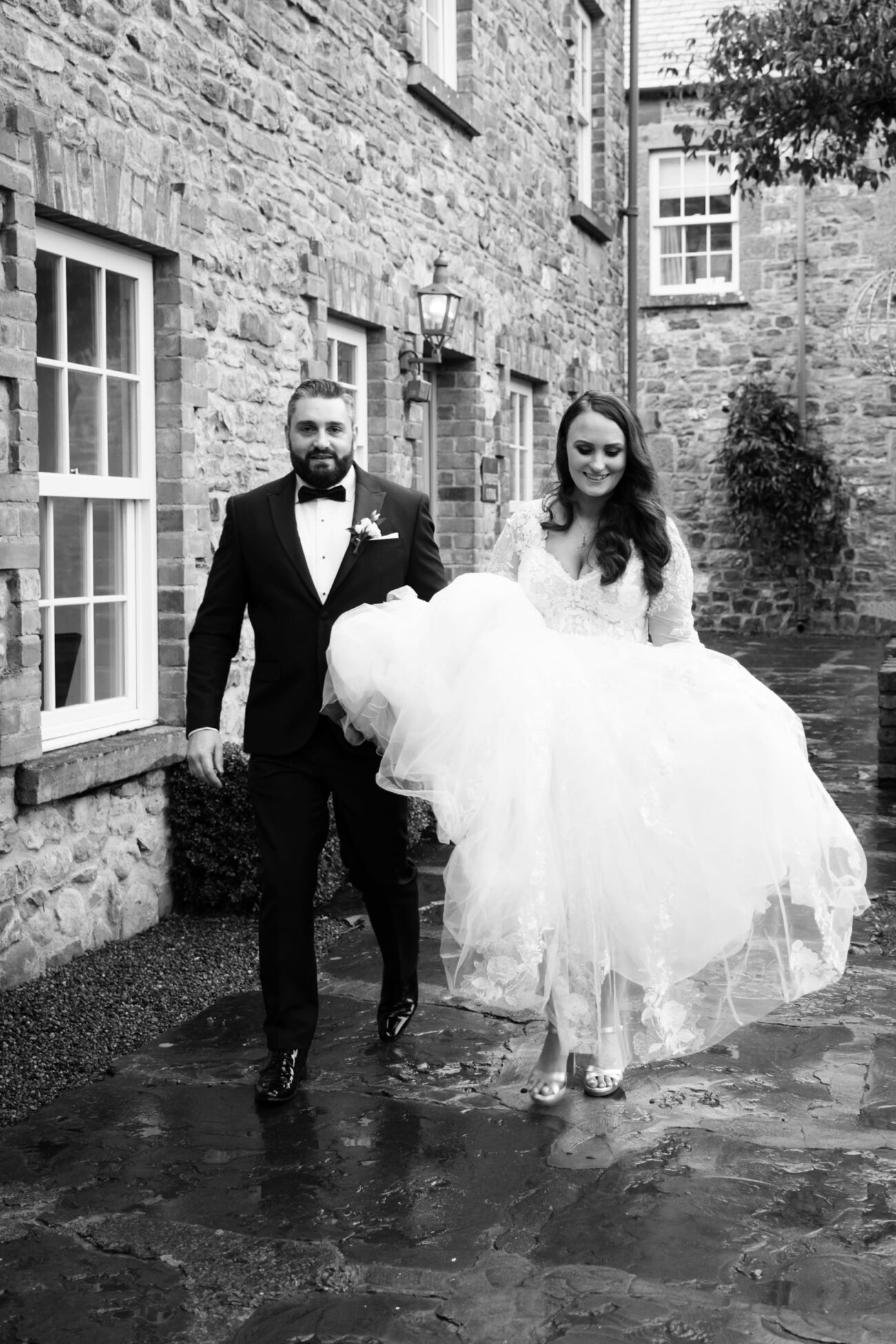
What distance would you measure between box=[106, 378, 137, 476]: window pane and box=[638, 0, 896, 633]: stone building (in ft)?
43.2

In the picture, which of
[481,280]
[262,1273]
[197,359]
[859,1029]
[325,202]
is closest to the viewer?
[262,1273]

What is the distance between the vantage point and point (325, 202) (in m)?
7.91

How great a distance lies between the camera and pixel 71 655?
5.85m

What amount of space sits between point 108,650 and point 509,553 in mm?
2490

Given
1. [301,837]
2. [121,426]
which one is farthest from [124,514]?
[301,837]

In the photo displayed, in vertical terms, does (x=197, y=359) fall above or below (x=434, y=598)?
above

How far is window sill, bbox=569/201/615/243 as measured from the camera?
13281 millimetres

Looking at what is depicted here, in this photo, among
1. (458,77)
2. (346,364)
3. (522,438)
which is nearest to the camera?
(346,364)

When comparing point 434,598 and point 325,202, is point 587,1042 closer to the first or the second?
point 434,598

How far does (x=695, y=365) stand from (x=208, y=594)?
15.3 metres

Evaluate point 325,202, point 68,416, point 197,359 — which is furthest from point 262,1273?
point 325,202

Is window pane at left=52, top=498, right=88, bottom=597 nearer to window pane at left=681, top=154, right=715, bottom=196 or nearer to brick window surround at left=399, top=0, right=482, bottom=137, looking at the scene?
brick window surround at left=399, top=0, right=482, bottom=137

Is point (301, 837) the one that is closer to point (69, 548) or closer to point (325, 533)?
point (325, 533)

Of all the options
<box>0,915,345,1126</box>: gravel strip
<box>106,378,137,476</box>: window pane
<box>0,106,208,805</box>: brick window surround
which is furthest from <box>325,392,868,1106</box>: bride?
<box>106,378,137,476</box>: window pane
